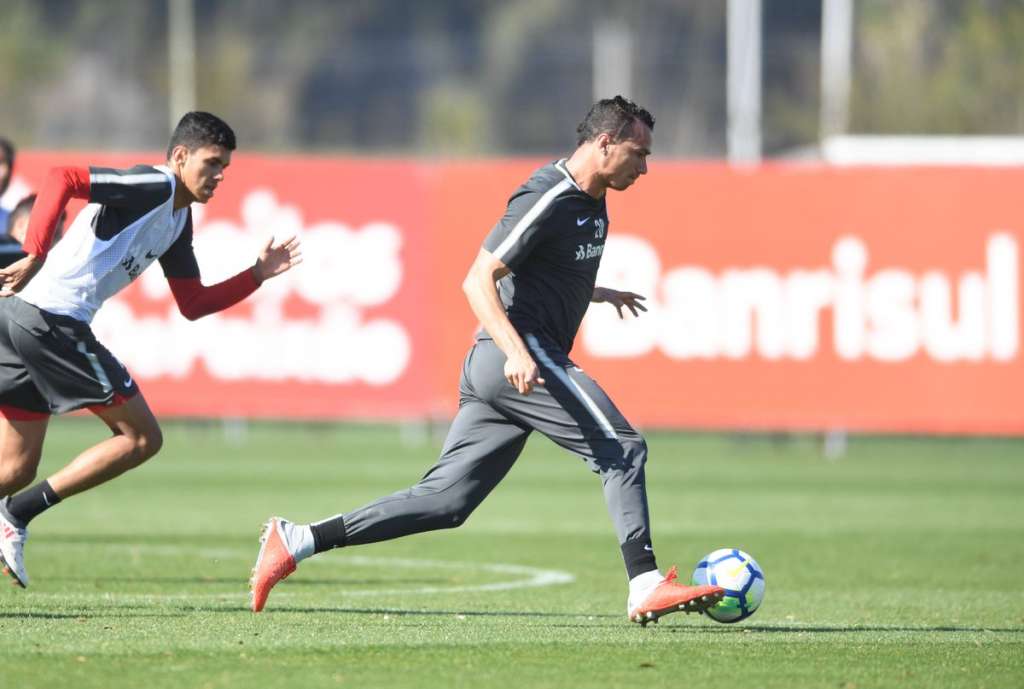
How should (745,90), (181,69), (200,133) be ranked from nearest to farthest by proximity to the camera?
(200,133)
(745,90)
(181,69)

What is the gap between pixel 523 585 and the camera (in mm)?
11641

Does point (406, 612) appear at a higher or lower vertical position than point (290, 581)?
higher

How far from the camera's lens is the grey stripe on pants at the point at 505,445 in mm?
8766

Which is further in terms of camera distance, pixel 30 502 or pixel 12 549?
pixel 30 502

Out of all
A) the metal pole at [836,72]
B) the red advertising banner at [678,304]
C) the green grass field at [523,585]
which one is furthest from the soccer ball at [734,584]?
the metal pole at [836,72]

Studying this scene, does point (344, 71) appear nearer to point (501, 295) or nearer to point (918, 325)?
point (918, 325)

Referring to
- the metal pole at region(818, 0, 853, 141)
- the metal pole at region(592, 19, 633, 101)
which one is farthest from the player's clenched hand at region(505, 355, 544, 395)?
the metal pole at region(592, 19, 633, 101)

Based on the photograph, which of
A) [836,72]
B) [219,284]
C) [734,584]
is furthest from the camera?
[836,72]

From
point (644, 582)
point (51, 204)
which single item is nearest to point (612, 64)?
point (51, 204)

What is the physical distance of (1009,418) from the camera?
75.0 feet

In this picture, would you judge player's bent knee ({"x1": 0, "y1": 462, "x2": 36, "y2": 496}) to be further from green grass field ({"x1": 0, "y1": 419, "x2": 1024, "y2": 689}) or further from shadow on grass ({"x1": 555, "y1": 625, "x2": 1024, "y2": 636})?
shadow on grass ({"x1": 555, "y1": 625, "x2": 1024, "y2": 636})

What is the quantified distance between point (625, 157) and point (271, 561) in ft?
8.44

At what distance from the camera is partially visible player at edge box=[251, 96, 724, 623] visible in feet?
28.4

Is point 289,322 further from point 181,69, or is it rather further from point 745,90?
point 181,69
